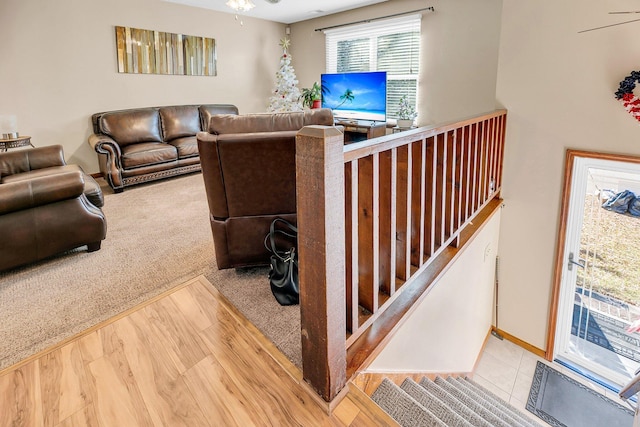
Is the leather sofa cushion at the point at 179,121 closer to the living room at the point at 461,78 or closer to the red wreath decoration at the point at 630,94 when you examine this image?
the living room at the point at 461,78

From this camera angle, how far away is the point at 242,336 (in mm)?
1662

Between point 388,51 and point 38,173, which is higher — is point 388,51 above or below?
above

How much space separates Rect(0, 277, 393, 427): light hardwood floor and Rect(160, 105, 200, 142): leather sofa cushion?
3.86 meters

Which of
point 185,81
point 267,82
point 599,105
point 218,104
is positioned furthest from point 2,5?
point 599,105

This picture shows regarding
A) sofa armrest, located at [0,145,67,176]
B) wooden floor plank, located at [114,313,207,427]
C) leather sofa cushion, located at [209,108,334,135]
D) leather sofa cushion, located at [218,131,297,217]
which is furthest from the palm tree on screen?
wooden floor plank, located at [114,313,207,427]

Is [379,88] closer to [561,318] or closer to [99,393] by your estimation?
[561,318]

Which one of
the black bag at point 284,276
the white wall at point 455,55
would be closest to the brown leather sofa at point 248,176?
the black bag at point 284,276

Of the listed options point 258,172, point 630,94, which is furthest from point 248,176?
point 630,94

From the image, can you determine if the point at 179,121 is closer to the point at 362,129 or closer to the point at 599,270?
the point at 362,129

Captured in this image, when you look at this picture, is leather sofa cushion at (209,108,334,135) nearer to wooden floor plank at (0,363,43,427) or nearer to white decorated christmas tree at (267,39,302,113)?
wooden floor plank at (0,363,43,427)

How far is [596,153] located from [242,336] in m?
2.88

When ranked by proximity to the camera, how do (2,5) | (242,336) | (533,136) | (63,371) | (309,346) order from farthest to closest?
(2,5)
(533,136)
(242,336)
(63,371)
(309,346)

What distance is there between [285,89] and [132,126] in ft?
9.15

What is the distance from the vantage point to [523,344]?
352 centimetres
